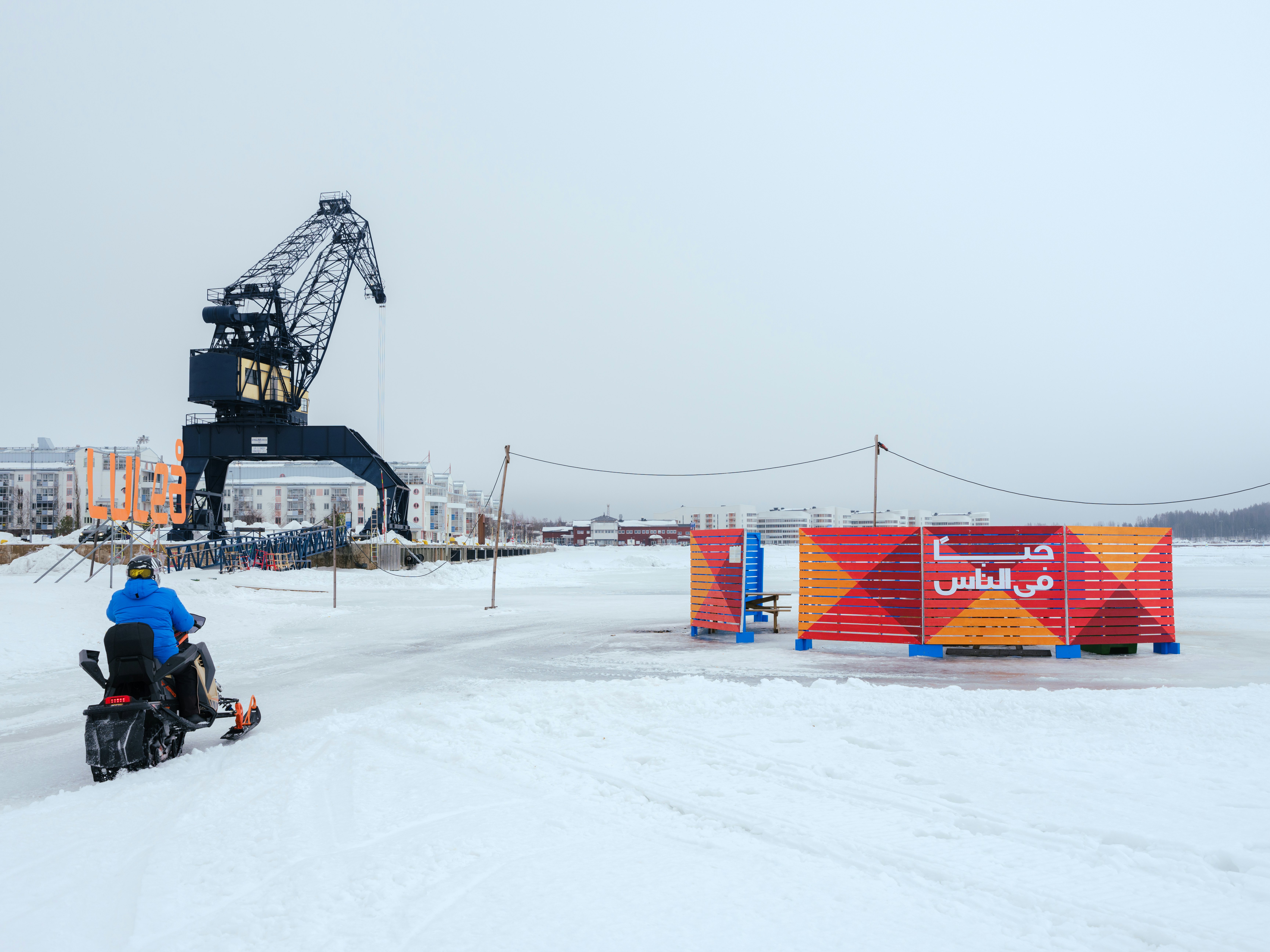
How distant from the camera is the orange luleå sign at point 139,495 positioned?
23.6 metres

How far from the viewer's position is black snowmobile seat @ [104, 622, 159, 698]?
22.7 ft

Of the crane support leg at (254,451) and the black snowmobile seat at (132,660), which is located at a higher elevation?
the crane support leg at (254,451)

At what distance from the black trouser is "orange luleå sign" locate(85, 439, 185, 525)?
15.9m

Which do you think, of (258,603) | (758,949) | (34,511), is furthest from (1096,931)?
(34,511)

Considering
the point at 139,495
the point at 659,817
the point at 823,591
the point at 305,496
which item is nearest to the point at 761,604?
the point at 823,591

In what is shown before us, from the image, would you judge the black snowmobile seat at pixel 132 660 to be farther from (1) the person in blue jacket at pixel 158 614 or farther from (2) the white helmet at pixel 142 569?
(2) the white helmet at pixel 142 569

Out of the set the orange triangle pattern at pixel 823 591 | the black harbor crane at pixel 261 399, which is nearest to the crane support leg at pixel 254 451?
the black harbor crane at pixel 261 399

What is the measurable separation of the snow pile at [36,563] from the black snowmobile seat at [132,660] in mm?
29875

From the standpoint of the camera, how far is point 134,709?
6848mm

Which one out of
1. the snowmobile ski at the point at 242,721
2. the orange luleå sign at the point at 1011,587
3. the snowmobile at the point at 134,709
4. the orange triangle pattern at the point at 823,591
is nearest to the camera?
the snowmobile at the point at 134,709

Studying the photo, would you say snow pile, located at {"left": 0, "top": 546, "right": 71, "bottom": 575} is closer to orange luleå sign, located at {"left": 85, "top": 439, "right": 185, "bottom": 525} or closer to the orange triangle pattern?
orange luleå sign, located at {"left": 85, "top": 439, "right": 185, "bottom": 525}

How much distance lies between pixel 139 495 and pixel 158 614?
25.9 metres

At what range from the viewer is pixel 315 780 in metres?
6.50

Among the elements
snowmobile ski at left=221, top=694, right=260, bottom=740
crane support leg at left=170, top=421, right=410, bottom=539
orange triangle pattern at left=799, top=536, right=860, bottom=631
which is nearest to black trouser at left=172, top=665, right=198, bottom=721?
snowmobile ski at left=221, top=694, right=260, bottom=740
